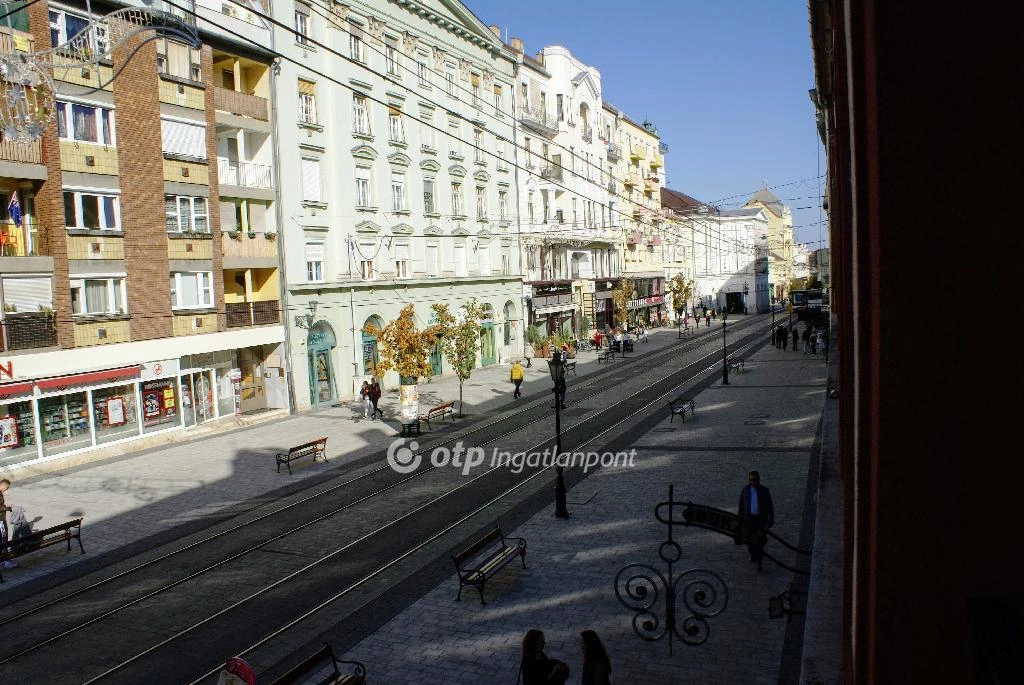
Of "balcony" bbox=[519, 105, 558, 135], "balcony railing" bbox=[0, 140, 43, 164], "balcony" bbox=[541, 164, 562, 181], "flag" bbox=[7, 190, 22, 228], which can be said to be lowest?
"flag" bbox=[7, 190, 22, 228]

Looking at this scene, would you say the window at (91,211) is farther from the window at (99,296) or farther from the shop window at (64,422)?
the shop window at (64,422)

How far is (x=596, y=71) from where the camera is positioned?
207ft

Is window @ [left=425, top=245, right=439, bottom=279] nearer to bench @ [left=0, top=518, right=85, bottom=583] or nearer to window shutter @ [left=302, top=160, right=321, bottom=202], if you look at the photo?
window shutter @ [left=302, top=160, right=321, bottom=202]

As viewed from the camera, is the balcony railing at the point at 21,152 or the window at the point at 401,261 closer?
the balcony railing at the point at 21,152

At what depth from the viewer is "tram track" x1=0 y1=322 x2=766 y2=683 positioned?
10891 mm

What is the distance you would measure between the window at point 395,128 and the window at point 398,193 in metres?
1.84

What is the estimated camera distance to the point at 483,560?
41.4 feet

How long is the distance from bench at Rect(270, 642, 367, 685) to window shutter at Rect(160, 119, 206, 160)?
22.4 meters

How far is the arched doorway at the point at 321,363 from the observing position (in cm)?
3319

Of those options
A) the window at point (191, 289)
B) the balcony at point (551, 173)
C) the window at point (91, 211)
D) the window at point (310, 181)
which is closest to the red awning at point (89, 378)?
the window at point (191, 289)

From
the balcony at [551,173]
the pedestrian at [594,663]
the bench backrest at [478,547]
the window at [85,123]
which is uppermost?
the balcony at [551,173]

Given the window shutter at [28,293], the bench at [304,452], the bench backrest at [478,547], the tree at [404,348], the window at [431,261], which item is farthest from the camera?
the window at [431,261]

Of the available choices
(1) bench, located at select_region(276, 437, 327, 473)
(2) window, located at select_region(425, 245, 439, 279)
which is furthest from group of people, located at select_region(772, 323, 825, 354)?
(1) bench, located at select_region(276, 437, 327, 473)

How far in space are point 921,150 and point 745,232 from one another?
4082 inches
